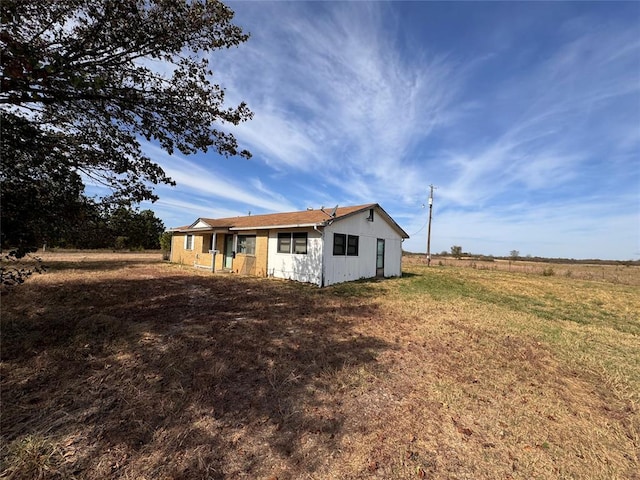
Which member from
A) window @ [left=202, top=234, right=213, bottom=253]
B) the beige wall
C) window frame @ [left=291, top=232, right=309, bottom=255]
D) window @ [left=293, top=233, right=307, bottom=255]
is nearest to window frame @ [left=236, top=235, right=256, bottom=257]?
the beige wall

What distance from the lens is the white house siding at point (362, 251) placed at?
1298cm

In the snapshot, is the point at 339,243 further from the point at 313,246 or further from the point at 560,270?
the point at 560,270

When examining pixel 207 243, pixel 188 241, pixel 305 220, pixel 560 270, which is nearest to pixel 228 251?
pixel 207 243

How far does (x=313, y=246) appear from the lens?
1302 centimetres

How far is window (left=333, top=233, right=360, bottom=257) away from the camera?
13.3 meters

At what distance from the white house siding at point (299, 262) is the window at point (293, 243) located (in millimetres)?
157

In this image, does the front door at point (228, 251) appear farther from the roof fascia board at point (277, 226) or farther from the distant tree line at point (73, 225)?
the distant tree line at point (73, 225)

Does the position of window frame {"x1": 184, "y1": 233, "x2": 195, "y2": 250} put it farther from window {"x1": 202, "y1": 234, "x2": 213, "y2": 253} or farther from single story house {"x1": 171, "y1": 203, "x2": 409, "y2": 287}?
window {"x1": 202, "y1": 234, "x2": 213, "y2": 253}

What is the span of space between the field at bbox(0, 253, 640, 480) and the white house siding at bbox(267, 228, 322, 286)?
5.25 metres

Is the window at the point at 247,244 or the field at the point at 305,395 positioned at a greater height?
the window at the point at 247,244

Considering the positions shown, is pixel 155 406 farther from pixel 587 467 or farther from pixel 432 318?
pixel 432 318

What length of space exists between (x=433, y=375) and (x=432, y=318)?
3.46 m

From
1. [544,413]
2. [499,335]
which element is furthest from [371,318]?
[544,413]

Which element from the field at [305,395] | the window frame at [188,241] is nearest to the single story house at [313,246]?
the window frame at [188,241]
